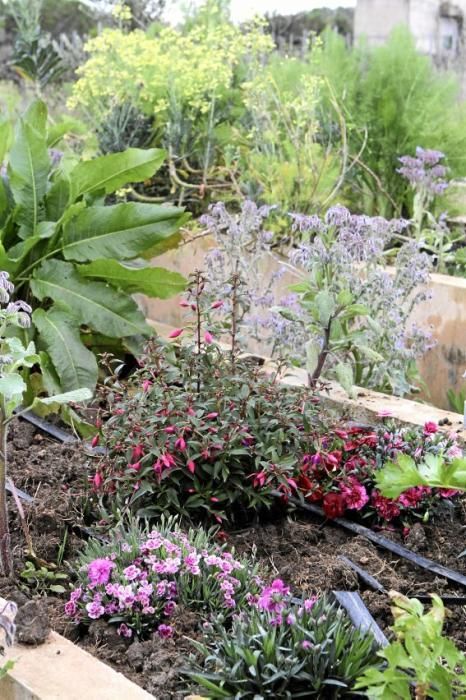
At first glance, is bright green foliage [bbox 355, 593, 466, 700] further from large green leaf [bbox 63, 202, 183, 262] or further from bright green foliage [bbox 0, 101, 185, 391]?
large green leaf [bbox 63, 202, 183, 262]

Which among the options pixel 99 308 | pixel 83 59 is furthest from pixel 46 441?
pixel 83 59

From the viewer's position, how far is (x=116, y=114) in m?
6.86

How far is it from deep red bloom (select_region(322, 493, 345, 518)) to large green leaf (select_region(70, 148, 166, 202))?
2.22m

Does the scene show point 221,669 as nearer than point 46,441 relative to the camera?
Yes

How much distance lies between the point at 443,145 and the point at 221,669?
494 centimetres

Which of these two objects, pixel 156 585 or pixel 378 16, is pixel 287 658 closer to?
pixel 156 585

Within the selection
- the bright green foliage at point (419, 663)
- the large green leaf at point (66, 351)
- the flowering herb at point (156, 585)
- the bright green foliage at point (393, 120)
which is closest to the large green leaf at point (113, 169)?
the large green leaf at point (66, 351)

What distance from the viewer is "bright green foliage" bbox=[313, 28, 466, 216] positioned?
6691 millimetres

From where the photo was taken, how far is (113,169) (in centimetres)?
513

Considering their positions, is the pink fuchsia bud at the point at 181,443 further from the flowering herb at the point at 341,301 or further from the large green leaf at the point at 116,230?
the large green leaf at the point at 116,230

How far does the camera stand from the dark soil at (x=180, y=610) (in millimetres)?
2689

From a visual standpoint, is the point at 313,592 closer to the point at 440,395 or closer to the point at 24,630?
the point at 24,630

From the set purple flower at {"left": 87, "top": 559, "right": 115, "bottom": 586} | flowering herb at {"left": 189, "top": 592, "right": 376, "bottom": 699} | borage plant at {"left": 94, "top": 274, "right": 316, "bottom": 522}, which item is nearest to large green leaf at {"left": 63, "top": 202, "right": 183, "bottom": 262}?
borage plant at {"left": 94, "top": 274, "right": 316, "bottom": 522}

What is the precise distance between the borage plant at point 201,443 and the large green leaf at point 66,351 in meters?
0.93
